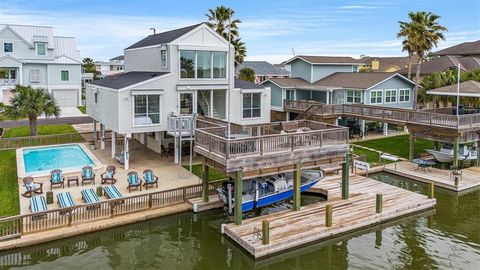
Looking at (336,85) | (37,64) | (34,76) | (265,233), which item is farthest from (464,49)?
(265,233)

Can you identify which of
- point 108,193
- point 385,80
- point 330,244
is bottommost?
point 330,244

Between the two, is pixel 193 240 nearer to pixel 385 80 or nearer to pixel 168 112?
A: pixel 168 112

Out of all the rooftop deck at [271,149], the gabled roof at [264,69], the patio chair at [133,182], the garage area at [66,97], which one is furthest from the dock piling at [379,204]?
the gabled roof at [264,69]

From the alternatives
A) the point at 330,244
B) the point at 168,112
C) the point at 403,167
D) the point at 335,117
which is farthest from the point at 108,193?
the point at 335,117

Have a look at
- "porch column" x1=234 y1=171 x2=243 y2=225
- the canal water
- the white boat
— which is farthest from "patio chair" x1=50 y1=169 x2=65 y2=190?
the white boat

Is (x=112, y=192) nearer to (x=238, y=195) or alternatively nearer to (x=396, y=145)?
(x=238, y=195)

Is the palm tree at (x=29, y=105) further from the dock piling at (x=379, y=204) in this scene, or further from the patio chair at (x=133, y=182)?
the dock piling at (x=379, y=204)

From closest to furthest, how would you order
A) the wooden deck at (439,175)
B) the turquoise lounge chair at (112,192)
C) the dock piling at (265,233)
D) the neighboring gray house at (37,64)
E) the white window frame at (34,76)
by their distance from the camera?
the dock piling at (265,233) → the turquoise lounge chair at (112,192) → the wooden deck at (439,175) → the neighboring gray house at (37,64) → the white window frame at (34,76)
